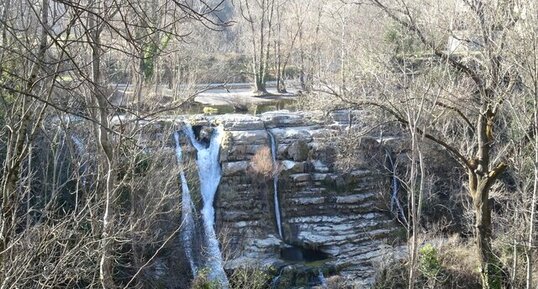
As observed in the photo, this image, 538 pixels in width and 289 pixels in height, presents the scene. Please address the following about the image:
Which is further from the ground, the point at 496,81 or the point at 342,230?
the point at 496,81

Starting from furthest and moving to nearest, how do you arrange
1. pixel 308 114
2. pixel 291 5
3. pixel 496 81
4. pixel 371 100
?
pixel 291 5 < pixel 308 114 < pixel 371 100 < pixel 496 81

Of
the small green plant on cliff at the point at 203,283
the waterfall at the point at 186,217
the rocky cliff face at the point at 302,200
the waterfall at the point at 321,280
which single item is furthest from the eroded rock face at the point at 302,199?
the small green plant on cliff at the point at 203,283

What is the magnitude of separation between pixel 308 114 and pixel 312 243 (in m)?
4.68

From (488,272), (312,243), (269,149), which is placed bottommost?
(312,243)

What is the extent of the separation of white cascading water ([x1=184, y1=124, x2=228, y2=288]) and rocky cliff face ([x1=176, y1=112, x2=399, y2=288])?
20 cm

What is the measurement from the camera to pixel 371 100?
925 cm

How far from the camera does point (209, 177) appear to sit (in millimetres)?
15312

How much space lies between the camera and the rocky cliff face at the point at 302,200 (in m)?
13.9

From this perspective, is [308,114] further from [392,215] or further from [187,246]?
[187,246]

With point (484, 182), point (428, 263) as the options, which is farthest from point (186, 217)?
point (484, 182)

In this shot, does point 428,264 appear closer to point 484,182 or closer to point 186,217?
point 484,182

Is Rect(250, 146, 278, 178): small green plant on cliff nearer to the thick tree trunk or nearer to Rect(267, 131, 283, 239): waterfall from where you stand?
Rect(267, 131, 283, 239): waterfall

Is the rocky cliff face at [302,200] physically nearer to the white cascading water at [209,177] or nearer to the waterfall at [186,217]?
the white cascading water at [209,177]

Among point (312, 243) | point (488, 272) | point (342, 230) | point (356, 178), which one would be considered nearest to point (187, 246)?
point (312, 243)
